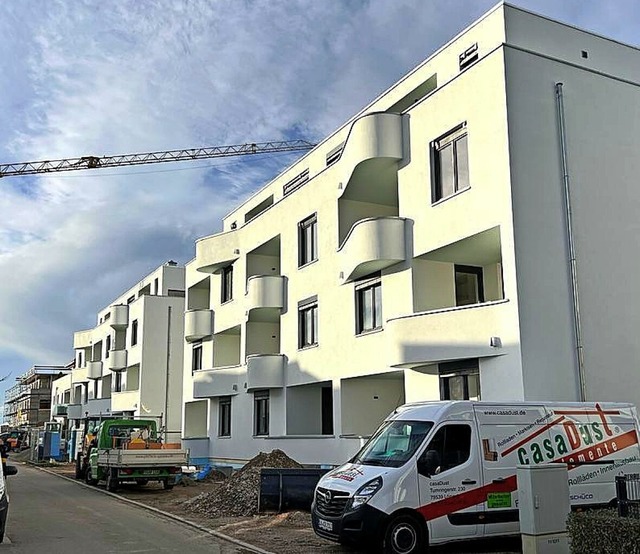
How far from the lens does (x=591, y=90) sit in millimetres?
19953

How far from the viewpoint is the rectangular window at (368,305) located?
23.7 metres

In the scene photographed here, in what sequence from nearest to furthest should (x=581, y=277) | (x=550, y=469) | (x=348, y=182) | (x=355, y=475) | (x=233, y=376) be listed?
(x=550, y=469) → (x=355, y=475) → (x=581, y=277) → (x=348, y=182) → (x=233, y=376)

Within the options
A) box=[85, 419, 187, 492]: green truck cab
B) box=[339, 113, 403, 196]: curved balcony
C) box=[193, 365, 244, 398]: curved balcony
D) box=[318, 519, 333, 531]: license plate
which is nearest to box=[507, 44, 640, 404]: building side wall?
box=[339, 113, 403, 196]: curved balcony

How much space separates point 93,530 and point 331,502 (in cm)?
642

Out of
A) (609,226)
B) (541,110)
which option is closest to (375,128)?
(541,110)

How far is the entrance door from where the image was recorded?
12.4 m

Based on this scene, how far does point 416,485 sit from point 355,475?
105 centimetres

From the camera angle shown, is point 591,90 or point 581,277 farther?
point 591,90

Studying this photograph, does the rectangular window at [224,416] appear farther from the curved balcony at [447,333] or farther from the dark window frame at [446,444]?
the dark window frame at [446,444]

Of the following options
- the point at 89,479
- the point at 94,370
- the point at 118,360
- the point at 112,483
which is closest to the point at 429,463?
the point at 112,483

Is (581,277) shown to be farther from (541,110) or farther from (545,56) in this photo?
(545,56)

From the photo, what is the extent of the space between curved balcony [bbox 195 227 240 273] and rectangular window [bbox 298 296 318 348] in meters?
6.93

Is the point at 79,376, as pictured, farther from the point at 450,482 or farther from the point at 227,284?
the point at 450,482

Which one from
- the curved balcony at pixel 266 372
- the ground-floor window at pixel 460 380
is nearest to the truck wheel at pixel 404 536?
the ground-floor window at pixel 460 380
